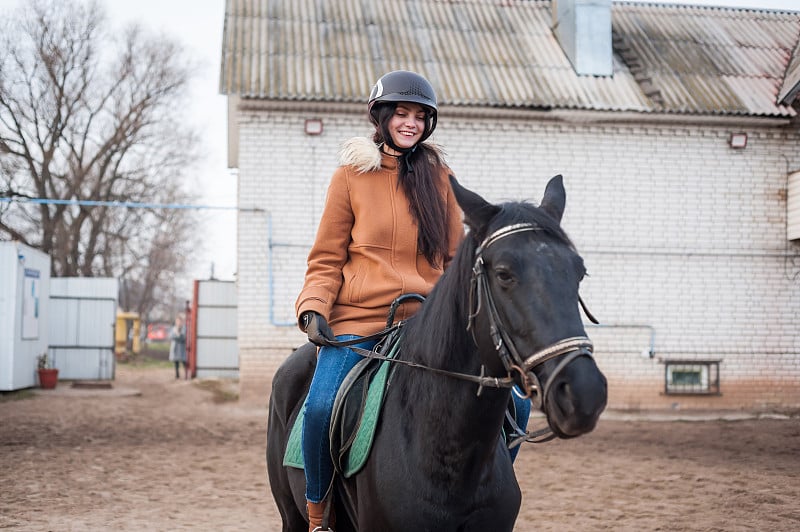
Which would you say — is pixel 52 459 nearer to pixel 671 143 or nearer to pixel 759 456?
pixel 759 456

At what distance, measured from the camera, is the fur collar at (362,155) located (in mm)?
3326

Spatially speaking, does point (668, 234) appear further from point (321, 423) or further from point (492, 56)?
point (321, 423)

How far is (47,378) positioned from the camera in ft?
58.6

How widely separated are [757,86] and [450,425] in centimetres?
1426

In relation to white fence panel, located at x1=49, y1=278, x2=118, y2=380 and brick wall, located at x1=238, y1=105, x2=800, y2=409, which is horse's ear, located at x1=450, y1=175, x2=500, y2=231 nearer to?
brick wall, located at x1=238, y1=105, x2=800, y2=409

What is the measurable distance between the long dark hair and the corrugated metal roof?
1009 centimetres

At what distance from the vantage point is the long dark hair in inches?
130

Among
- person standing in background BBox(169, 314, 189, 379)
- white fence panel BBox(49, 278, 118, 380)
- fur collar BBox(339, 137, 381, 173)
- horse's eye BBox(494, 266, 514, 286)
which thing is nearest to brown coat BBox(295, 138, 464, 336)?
fur collar BBox(339, 137, 381, 173)

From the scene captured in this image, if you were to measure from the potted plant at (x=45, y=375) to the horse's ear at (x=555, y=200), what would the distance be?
57.0 feet

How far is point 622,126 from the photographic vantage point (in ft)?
47.3

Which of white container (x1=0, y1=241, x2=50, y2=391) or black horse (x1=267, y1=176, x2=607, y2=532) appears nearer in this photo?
black horse (x1=267, y1=176, x2=607, y2=532)

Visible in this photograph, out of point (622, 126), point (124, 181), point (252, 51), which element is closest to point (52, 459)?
point (252, 51)

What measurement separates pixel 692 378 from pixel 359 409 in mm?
12520

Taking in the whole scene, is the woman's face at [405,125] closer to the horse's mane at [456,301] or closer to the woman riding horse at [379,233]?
the woman riding horse at [379,233]
